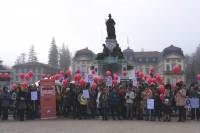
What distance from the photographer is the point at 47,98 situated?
64.4 feet

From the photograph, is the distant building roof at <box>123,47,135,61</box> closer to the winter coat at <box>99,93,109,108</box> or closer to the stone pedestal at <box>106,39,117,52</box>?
the stone pedestal at <box>106,39,117,52</box>

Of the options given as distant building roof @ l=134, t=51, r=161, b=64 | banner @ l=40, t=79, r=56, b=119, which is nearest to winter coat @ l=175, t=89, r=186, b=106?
banner @ l=40, t=79, r=56, b=119

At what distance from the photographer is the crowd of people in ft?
60.4

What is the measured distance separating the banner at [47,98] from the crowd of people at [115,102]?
439mm

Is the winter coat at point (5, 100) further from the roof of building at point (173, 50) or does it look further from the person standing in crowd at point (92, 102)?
the roof of building at point (173, 50)

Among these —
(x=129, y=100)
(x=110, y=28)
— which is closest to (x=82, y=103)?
(x=129, y=100)

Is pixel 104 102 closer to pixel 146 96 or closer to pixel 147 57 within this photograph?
Result: pixel 146 96

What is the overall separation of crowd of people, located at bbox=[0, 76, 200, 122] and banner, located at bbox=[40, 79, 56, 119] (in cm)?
44

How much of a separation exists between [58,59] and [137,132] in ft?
362

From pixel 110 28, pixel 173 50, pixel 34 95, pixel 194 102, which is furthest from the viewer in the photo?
pixel 173 50

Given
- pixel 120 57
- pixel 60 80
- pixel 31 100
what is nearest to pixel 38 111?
pixel 31 100

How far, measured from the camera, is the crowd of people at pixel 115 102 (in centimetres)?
1842

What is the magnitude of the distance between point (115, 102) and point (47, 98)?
3.32 m

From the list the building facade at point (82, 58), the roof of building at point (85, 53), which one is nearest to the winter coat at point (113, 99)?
the building facade at point (82, 58)
